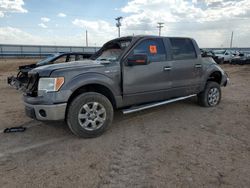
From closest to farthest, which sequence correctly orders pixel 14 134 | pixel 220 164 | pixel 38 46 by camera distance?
pixel 220 164 → pixel 14 134 → pixel 38 46

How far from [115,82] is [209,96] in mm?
3100

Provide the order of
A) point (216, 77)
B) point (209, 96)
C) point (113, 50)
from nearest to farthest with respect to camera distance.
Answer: point (113, 50) → point (209, 96) → point (216, 77)

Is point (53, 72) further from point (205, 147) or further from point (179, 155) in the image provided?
point (205, 147)

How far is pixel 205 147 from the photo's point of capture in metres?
3.87

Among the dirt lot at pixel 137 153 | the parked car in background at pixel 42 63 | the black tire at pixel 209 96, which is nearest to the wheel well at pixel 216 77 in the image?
the black tire at pixel 209 96

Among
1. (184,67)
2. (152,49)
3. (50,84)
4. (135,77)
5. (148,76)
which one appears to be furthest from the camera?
(184,67)

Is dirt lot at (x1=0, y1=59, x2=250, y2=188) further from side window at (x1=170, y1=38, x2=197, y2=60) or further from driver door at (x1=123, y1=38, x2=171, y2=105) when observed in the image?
side window at (x1=170, y1=38, x2=197, y2=60)

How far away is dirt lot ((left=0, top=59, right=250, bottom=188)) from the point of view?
9.66ft

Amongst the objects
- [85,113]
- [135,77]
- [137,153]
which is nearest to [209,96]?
[135,77]

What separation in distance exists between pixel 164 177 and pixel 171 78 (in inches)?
110

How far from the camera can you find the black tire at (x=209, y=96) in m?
6.29

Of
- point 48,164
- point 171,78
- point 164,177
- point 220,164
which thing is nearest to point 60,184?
point 48,164

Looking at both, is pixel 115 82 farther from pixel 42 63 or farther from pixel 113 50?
pixel 42 63

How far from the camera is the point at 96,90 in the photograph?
4551 mm
